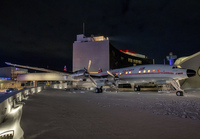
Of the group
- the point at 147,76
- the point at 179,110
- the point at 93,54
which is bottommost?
the point at 179,110

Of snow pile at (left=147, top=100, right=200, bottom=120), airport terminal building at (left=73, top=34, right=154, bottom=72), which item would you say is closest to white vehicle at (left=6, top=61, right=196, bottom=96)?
snow pile at (left=147, top=100, right=200, bottom=120)

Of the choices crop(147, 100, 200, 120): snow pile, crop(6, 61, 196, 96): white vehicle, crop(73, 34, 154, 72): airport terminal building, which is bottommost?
crop(147, 100, 200, 120): snow pile

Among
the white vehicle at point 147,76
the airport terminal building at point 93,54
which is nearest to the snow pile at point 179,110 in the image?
the white vehicle at point 147,76

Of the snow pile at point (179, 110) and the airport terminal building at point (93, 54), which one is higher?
the airport terminal building at point (93, 54)

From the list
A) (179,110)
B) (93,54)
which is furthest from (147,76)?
(93,54)

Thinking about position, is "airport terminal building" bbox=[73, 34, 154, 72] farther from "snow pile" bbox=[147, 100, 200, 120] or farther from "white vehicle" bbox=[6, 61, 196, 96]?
"snow pile" bbox=[147, 100, 200, 120]

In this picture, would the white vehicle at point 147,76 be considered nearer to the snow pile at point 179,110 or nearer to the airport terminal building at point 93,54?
the snow pile at point 179,110

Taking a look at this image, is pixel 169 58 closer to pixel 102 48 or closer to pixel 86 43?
pixel 102 48

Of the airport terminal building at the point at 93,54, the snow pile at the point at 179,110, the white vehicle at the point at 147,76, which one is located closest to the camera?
the snow pile at the point at 179,110

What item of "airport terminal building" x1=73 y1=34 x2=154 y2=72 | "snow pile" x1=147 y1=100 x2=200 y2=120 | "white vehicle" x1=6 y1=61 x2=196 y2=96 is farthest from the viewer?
"airport terminal building" x1=73 y1=34 x2=154 y2=72

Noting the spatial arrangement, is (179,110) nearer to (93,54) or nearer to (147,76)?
(147,76)

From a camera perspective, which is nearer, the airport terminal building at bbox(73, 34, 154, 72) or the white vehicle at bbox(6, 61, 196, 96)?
the white vehicle at bbox(6, 61, 196, 96)

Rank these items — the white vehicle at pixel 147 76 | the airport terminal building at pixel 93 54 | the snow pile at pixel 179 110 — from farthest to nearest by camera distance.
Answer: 1. the airport terminal building at pixel 93 54
2. the white vehicle at pixel 147 76
3. the snow pile at pixel 179 110

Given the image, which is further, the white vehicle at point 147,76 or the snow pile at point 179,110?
the white vehicle at point 147,76
